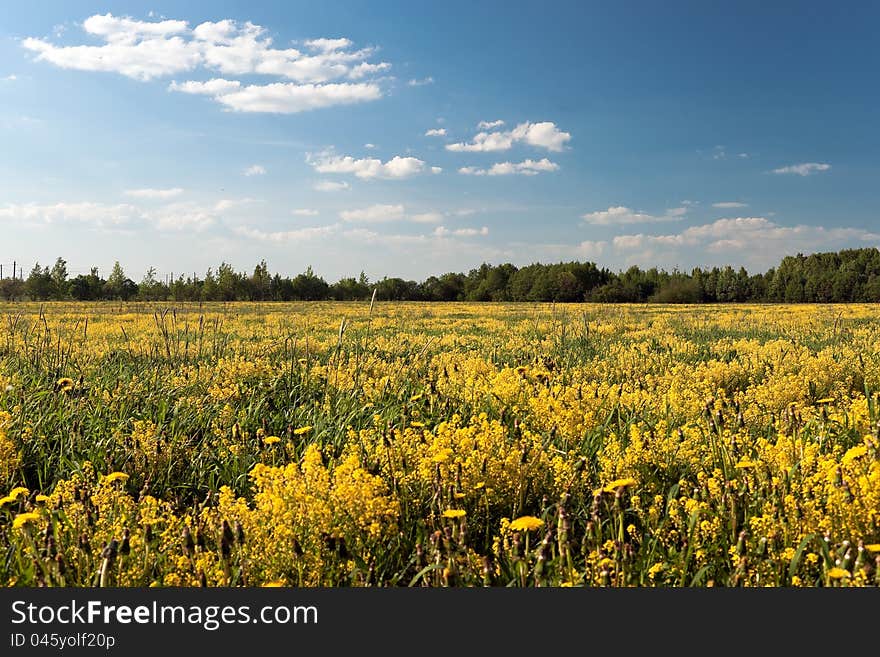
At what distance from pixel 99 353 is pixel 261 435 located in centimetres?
648

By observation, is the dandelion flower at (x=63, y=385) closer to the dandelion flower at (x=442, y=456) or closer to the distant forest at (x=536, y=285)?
the dandelion flower at (x=442, y=456)

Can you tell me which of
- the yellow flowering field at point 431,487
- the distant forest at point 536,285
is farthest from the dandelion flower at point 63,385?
the distant forest at point 536,285

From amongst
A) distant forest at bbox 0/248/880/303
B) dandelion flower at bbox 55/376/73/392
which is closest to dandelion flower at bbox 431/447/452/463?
dandelion flower at bbox 55/376/73/392

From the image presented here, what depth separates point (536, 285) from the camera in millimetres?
95438

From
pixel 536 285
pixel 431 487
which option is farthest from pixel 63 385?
pixel 536 285

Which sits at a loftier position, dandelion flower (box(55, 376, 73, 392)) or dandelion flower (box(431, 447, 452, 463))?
dandelion flower (box(55, 376, 73, 392))

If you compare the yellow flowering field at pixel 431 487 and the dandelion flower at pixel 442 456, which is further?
the dandelion flower at pixel 442 456

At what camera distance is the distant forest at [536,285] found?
7794 cm

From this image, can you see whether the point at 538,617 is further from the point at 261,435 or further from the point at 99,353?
the point at 99,353

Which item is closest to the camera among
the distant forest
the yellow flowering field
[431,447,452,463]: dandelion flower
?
the yellow flowering field

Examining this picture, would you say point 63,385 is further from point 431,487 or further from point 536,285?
point 536,285

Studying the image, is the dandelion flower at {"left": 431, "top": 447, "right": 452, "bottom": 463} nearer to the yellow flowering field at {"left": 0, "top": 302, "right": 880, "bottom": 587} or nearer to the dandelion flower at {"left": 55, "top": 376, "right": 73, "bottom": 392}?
the yellow flowering field at {"left": 0, "top": 302, "right": 880, "bottom": 587}

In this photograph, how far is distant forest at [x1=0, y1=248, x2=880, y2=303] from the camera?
77938mm

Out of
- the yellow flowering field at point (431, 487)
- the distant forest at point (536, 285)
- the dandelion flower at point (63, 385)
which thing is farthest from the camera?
the distant forest at point (536, 285)
